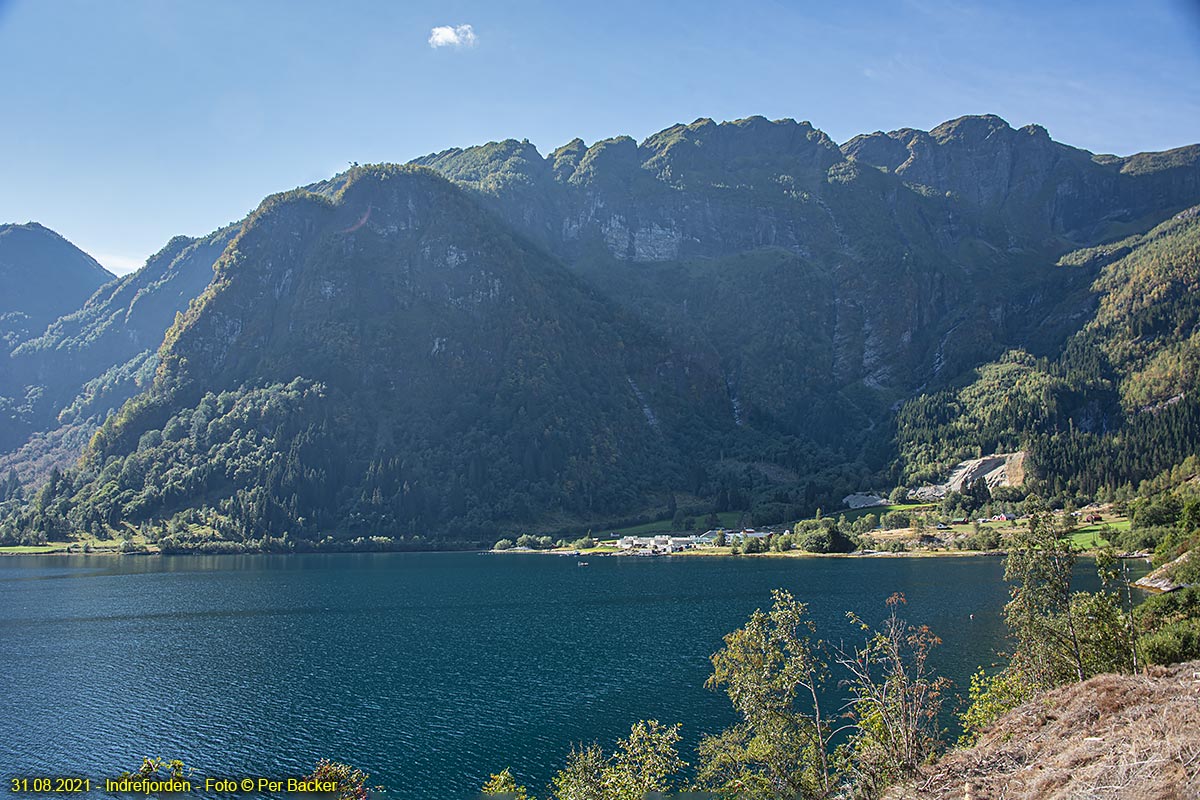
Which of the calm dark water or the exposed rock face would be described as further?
the calm dark water

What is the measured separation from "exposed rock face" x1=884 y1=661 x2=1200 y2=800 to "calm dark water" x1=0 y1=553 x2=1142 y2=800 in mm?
31472

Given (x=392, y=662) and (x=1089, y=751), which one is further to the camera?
(x=392, y=662)

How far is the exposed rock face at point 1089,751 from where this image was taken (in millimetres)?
21922

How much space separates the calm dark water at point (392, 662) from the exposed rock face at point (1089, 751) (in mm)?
31472

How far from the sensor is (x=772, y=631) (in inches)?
1470

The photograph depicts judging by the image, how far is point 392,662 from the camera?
90.1 m

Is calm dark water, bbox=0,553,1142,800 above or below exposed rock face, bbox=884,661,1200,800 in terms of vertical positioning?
below

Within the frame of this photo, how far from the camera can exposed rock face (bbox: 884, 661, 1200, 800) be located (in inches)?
863

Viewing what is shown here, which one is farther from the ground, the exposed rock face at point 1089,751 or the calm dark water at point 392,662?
the exposed rock face at point 1089,751

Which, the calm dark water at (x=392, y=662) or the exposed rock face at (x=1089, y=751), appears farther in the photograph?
the calm dark water at (x=392, y=662)

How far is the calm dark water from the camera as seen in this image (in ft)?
198

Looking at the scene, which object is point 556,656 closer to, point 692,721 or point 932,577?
point 692,721

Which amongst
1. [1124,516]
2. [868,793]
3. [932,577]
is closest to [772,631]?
[868,793]

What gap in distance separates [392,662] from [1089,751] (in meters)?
78.2
